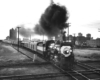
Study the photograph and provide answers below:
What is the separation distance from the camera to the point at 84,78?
272 inches

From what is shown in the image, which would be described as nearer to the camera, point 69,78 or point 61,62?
point 69,78

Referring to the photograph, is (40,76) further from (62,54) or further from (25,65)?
(25,65)

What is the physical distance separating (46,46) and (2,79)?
6052 mm

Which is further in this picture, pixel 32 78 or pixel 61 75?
pixel 61 75

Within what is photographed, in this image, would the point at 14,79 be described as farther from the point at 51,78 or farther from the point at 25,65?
the point at 25,65

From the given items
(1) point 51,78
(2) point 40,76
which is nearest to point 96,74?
(1) point 51,78

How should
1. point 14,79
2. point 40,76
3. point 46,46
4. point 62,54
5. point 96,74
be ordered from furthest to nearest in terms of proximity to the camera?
point 46,46 < point 62,54 < point 96,74 < point 40,76 < point 14,79

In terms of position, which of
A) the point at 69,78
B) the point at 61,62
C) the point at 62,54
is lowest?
the point at 69,78

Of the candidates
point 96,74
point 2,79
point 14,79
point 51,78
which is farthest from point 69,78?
point 2,79

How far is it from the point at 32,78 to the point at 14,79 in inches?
46.5

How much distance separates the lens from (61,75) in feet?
24.9

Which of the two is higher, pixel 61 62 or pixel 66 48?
pixel 66 48

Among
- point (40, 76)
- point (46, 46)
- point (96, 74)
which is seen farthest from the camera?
point (46, 46)

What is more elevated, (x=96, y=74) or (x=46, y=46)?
(x=46, y=46)
